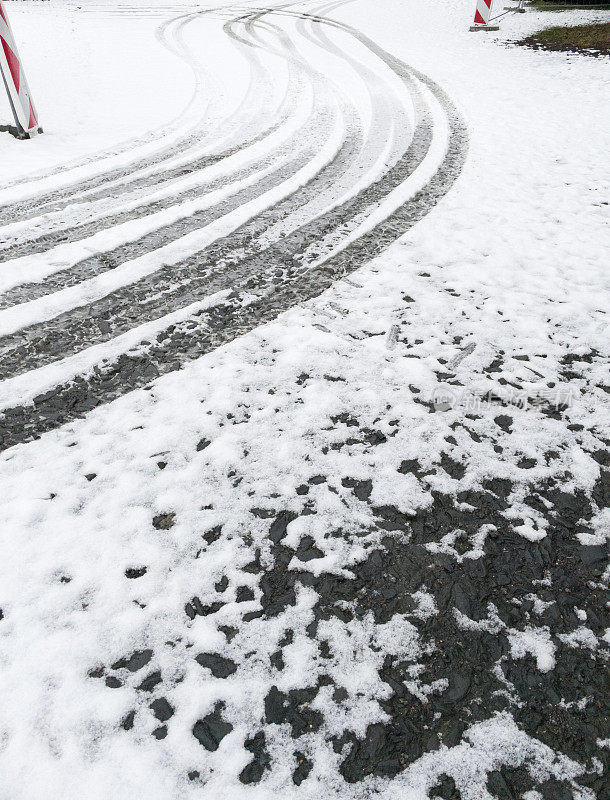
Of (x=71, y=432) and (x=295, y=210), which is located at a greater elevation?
(x=295, y=210)

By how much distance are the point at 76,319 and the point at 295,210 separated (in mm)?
2570

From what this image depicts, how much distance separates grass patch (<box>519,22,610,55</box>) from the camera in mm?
12406

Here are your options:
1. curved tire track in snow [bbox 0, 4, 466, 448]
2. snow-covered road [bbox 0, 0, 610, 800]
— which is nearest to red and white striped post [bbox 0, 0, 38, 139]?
snow-covered road [bbox 0, 0, 610, 800]

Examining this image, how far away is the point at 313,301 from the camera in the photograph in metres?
4.05

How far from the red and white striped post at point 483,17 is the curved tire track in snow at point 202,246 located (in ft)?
29.9

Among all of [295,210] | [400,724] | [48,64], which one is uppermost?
[48,64]

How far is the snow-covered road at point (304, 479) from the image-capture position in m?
1.83

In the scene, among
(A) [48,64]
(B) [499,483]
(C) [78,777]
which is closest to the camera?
(C) [78,777]

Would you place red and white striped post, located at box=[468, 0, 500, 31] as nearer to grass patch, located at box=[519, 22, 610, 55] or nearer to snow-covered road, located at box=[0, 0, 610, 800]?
grass patch, located at box=[519, 22, 610, 55]

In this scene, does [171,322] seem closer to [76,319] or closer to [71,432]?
[76,319]

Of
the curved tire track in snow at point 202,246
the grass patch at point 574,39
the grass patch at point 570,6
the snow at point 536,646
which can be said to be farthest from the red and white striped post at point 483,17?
the snow at point 536,646

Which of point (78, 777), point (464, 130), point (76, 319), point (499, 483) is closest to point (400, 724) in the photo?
point (78, 777)

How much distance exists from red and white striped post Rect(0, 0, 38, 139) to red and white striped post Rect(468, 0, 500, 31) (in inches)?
511

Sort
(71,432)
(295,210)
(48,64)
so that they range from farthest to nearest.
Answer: (48,64) → (295,210) → (71,432)
